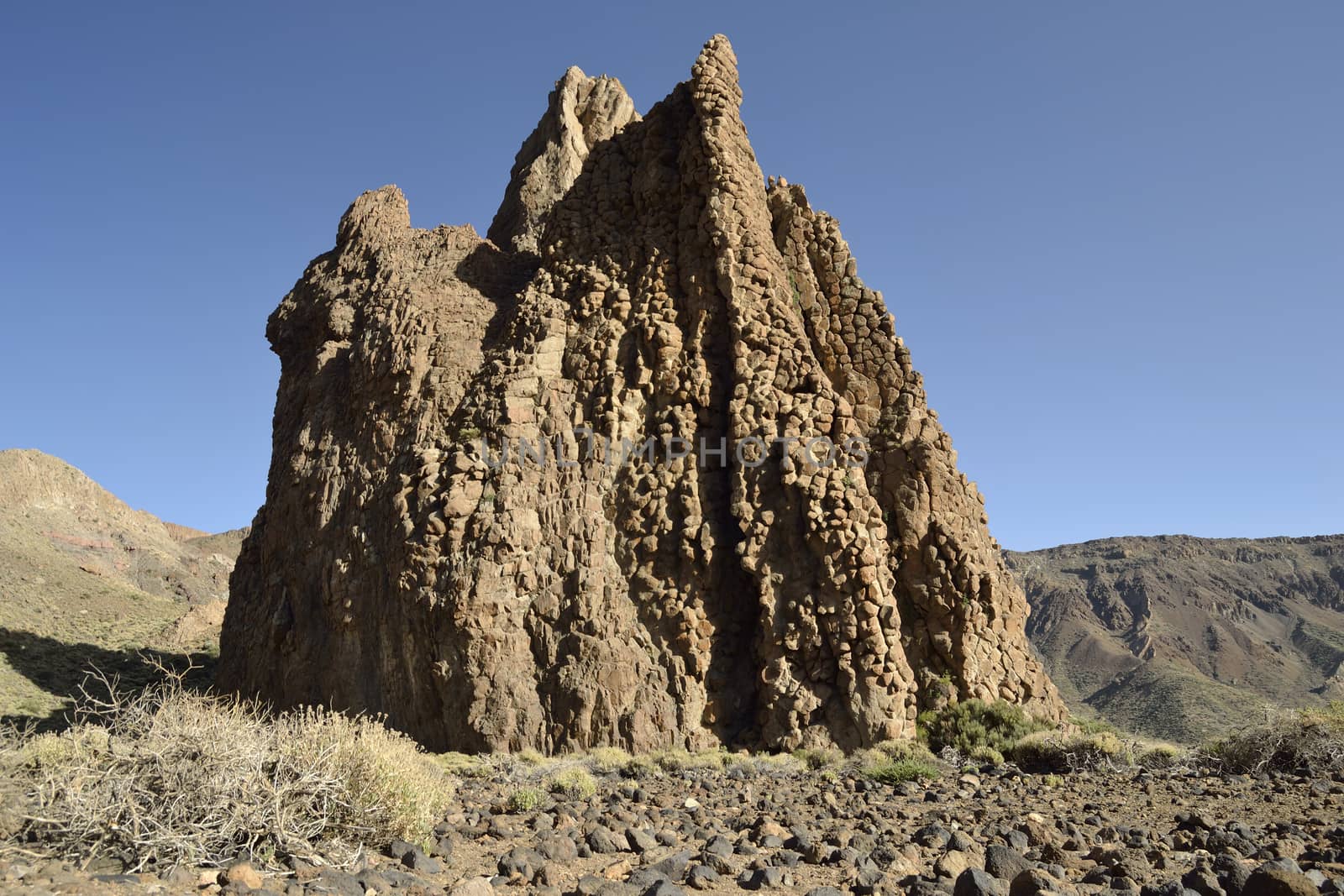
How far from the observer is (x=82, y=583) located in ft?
118

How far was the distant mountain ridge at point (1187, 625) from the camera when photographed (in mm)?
41406

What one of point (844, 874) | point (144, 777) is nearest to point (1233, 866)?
point (844, 874)

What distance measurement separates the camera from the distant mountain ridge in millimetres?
41406

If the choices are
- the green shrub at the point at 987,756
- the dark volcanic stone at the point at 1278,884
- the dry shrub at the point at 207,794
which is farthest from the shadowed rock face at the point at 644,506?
the dark volcanic stone at the point at 1278,884

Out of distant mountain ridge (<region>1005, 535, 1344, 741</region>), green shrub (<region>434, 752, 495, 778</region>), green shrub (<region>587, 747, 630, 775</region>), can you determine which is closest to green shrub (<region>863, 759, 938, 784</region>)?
green shrub (<region>587, 747, 630, 775</region>)

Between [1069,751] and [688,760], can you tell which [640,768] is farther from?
[1069,751]

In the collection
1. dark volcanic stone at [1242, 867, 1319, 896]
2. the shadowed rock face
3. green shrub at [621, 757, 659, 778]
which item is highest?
the shadowed rock face

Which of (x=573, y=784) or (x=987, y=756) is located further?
(x=987, y=756)

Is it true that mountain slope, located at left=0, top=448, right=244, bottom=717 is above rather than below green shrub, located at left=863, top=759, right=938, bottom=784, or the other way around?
above

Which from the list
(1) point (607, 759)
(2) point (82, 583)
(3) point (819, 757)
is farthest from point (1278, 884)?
(2) point (82, 583)

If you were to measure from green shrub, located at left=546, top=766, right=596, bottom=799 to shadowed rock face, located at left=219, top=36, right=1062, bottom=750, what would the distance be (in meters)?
3.07

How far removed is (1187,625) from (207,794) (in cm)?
6599

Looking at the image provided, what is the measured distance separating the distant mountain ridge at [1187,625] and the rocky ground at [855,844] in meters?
27.8

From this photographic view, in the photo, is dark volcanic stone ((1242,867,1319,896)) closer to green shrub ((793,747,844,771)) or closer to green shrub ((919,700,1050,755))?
green shrub ((793,747,844,771))
